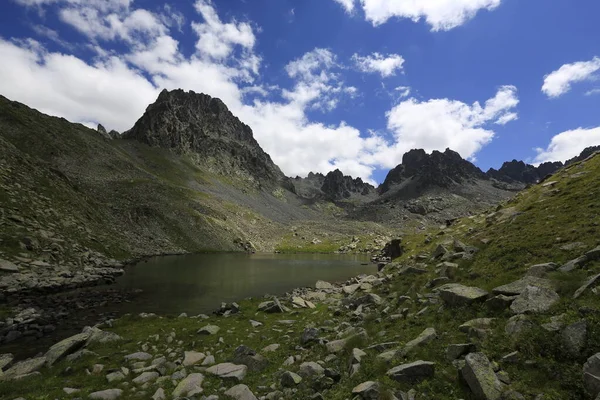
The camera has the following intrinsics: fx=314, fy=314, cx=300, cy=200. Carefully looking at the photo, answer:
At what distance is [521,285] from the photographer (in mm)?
13391

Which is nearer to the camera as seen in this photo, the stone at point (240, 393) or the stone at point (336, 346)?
the stone at point (240, 393)

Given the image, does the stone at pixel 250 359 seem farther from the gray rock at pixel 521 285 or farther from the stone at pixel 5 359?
the stone at pixel 5 359

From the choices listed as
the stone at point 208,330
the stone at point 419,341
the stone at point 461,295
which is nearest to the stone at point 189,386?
the stone at point 208,330

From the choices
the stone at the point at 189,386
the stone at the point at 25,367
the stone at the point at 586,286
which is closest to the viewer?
the stone at the point at 586,286

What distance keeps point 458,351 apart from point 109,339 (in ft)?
70.4

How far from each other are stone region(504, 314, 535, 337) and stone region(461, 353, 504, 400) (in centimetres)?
181

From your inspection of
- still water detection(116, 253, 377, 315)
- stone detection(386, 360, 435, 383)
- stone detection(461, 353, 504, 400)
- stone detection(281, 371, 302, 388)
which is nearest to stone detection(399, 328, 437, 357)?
stone detection(386, 360, 435, 383)

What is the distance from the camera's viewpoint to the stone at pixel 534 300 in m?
11.2

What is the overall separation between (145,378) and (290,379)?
7.39 m

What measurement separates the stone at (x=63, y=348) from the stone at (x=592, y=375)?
2378 centimetres

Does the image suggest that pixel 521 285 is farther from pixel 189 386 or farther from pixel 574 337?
pixel 189 386

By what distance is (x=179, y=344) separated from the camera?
20.5 m

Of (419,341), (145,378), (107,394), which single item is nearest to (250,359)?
(145,378)

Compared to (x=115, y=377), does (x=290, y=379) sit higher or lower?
higher
